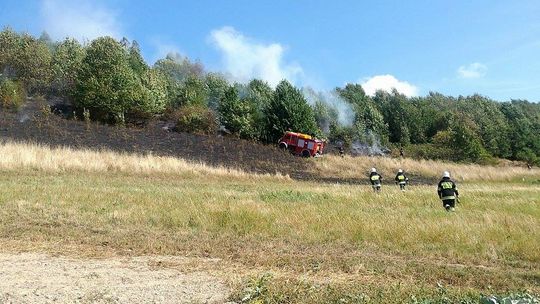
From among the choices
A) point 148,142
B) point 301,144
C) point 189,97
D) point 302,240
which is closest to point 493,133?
point 301,144

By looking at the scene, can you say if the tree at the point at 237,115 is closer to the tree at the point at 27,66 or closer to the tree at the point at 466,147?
the tree at the point at 27,66

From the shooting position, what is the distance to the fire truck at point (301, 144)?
134ft

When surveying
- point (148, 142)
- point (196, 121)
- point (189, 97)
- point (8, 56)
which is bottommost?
point (148, 142)

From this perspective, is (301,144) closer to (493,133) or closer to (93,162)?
(93,162)

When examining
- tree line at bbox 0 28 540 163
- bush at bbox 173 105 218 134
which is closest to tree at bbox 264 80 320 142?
tree line at bbox 0 28 540 163

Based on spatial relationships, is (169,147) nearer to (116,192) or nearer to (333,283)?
(116,192)

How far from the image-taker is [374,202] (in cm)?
1656

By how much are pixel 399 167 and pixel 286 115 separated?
12153mm

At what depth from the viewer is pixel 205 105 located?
4894cm

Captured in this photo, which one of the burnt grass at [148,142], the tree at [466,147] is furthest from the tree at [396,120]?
the burnt grass at [148,142]

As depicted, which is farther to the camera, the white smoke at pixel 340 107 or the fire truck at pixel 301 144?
the white smoke at pixel 340 107

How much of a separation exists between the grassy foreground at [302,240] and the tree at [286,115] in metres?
30.3

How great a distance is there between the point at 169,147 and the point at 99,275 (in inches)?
1024

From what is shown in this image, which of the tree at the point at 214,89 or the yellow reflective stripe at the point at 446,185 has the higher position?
the tree at the point at 214,89
